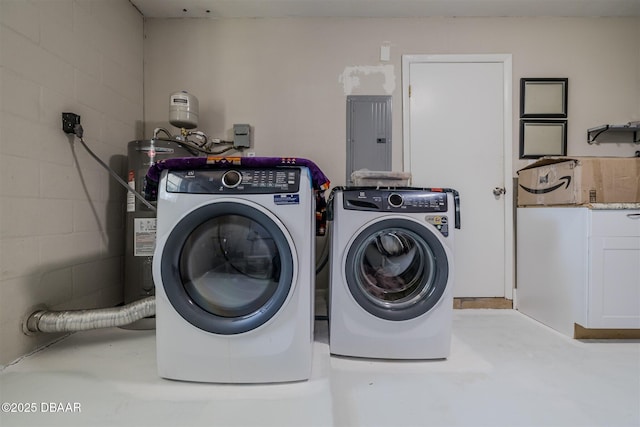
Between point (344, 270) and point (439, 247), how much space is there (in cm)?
48

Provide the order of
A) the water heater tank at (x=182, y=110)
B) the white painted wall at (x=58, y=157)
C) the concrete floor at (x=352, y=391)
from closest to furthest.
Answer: the concrete floor at (x=352, y=391) < the white painted wall at (x=58, y=157) < the water heater tank at (x=182, y=110)

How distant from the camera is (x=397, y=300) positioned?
55.2 inches

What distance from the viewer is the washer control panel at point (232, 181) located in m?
1.12

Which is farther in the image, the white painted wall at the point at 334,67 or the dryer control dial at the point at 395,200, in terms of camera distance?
the white painted wall at the point at 334,67

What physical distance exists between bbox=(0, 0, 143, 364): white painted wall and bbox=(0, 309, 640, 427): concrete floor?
1.16ft

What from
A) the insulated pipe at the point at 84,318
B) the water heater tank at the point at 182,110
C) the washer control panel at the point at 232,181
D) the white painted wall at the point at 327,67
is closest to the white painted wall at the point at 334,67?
the white painted wall at the point at 327,67

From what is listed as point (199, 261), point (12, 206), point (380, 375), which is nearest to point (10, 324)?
point (12, 206)

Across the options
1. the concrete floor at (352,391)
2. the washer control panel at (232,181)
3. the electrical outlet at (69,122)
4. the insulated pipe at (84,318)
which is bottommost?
the concrete floor at (352,391)

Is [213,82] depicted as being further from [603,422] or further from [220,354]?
[603,422]

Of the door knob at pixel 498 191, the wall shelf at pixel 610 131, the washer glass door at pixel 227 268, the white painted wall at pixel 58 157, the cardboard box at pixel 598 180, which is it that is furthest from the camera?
the door knob at pixel 498 191

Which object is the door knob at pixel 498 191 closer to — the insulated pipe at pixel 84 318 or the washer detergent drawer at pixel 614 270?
the washer detergent drawer at pixel 614 270

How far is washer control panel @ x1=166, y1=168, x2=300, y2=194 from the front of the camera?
1124 mm

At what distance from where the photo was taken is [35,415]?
97 cm

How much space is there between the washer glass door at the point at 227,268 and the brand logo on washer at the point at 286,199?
84 millimetres
